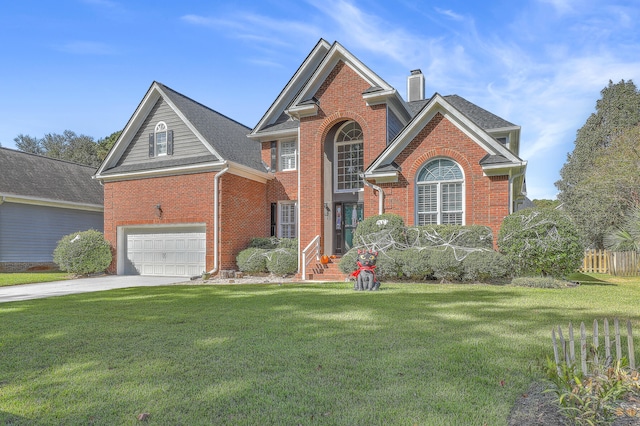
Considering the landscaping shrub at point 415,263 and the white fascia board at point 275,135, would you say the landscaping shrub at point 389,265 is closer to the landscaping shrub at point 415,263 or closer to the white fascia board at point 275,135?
the landscaping shrub at point 415,263

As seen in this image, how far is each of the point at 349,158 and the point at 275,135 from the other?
3924 millimetres

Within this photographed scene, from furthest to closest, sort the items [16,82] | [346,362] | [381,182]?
1. [381,182]
2. [16,82]
3. [346,362]

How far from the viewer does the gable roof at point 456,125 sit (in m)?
13.6

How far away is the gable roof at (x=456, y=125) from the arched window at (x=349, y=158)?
2.56 meters

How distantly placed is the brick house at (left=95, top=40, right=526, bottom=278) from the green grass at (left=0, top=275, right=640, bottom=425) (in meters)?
7.06

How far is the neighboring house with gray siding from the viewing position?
19.9 m

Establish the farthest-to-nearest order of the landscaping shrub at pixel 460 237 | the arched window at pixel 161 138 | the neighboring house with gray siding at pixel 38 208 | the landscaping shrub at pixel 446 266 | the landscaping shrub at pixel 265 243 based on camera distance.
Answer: the neighboring house with gray siding at pixel 38 208
the arched window at pixel 161 138
the landscaping shrub at pixel 265 243
the landscaping shrub at pixel 460 237
the landscaping shrub at pixel 446 266

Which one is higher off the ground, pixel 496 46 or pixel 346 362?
pixel 496 46

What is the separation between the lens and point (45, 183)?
22.4 meters

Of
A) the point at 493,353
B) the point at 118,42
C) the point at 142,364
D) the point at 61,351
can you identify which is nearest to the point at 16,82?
the point at 118,42

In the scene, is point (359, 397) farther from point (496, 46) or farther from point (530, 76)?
point (530, 76)

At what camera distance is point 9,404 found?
3.47 meters

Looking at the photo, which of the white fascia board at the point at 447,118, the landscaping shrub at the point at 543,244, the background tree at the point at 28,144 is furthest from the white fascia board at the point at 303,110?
the background tree at the point at 28,144

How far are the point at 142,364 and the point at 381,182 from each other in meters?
12.3
